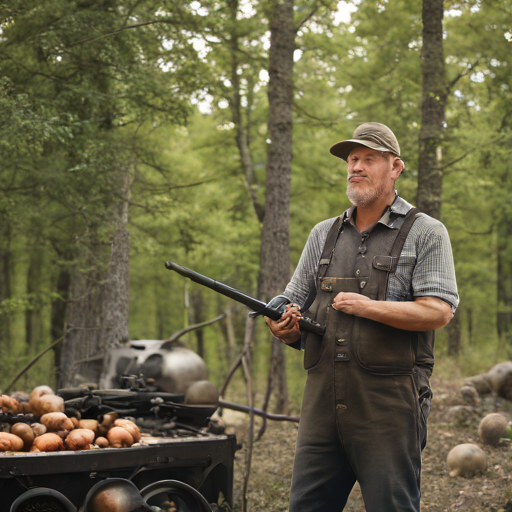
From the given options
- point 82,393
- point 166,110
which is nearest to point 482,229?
point 166,110

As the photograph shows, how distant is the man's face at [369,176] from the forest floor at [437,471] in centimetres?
344

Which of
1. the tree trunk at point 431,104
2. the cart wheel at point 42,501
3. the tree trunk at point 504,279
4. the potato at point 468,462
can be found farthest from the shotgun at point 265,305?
the tree trunk at point 504,279

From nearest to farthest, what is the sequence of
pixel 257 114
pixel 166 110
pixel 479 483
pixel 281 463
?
pixel 479 483 → pixel 281 463 → pixel 166 110 → pixel 257 114

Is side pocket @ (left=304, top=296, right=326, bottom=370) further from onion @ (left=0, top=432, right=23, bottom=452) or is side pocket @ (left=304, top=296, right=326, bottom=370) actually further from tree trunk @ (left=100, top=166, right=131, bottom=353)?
tree trunk @ (left=100, top=166, right=131, bottom=353)

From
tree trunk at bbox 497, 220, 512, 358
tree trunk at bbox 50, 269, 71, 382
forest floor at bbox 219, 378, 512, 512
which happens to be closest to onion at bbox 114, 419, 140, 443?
forest floor at bbox 219, 378, 512, 512

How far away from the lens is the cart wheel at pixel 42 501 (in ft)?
12.3

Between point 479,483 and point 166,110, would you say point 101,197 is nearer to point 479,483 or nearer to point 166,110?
point 166,110

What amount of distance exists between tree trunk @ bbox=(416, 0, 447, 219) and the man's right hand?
6368mm

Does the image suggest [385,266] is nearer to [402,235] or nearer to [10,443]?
[402,235]

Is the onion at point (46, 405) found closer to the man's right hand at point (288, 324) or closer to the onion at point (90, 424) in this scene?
the onion at point (90, 424)

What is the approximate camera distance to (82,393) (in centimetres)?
531

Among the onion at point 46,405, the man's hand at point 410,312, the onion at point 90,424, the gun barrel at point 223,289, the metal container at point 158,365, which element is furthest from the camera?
the metal container at point 158,365

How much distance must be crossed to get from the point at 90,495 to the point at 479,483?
4.25 m

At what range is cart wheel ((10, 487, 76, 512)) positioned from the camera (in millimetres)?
3745
